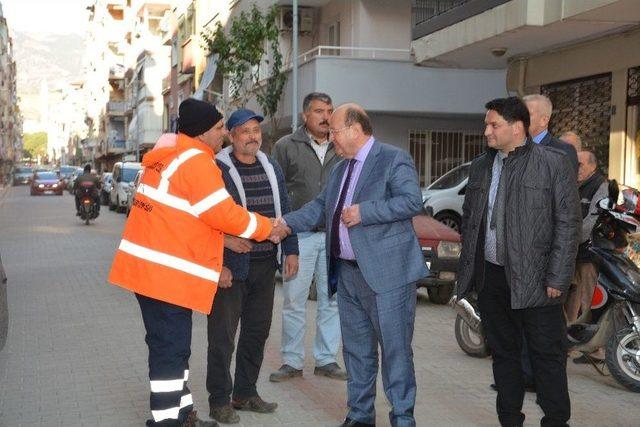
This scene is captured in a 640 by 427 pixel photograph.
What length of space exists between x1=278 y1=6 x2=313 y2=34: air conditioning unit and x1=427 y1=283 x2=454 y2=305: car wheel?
1777 centimetres

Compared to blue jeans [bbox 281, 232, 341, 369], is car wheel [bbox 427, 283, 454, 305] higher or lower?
lower

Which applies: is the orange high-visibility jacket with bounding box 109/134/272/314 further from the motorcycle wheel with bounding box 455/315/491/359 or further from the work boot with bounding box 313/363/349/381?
Result: the motorcycle wheel with bounding box 455/315/491/359

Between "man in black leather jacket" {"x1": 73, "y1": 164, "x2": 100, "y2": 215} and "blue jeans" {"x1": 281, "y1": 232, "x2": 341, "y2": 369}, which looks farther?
"man in black leather jacket" {"x1": 73, "y1": 164, "x2": 100, "y2": 215}

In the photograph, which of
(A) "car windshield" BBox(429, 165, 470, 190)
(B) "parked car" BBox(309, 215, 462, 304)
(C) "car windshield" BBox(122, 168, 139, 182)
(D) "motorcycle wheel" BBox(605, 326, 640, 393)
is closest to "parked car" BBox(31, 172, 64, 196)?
(C) "car windshield" BBox(122, 168, 139, 182)

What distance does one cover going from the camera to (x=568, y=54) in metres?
16.6

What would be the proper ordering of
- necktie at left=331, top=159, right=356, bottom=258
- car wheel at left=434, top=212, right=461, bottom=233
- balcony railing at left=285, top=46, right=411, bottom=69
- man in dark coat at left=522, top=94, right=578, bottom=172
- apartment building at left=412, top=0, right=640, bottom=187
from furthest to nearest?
balcony railing at left=285, top=46, right=411, bottom=69 < car wheel at left=434, top=212, right=461, bottom=233 < apartment building at left=412, top=0, right=640, bottom=187 < man in dark coat at left=522, top=94, right=578, bottom=172 < necktie at left=331, top=159, right=356, bottom=258

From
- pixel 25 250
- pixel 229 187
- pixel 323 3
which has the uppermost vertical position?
pixel 323 3

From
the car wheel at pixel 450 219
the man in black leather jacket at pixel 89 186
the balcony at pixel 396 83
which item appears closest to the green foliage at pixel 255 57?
the balcony at pixel 396 83

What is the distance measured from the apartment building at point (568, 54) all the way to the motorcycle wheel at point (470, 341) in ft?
19.0

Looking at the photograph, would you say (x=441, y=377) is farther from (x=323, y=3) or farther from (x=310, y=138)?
(x=323, y=3)

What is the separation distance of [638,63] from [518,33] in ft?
5.89

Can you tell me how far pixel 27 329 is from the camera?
33.4 ft

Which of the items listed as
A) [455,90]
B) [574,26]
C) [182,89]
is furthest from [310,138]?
[182,89]

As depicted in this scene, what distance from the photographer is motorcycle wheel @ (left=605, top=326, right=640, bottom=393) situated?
7238 millimetres
